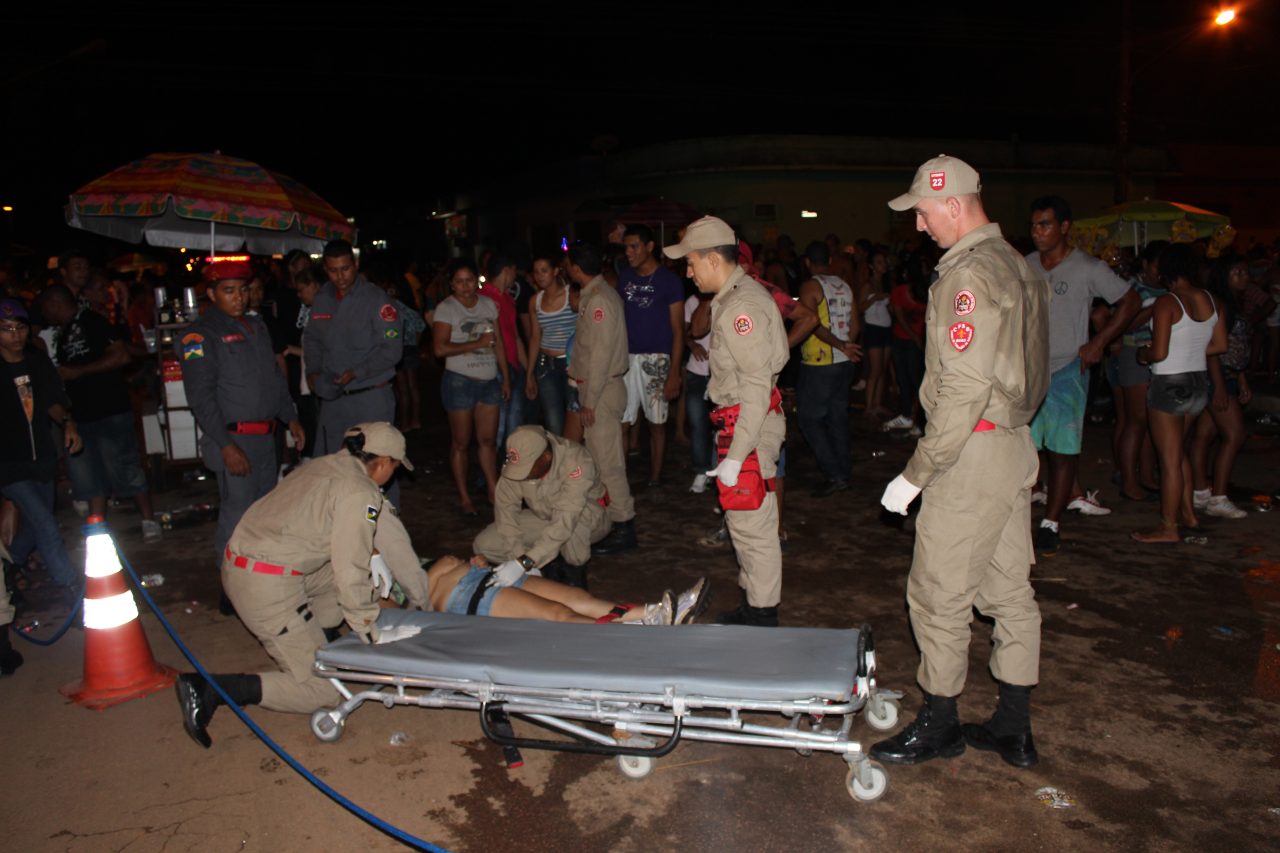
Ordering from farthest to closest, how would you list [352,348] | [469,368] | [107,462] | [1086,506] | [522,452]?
[469,368] < [1086,506] < [107,462] < [352,348] < [522,452]

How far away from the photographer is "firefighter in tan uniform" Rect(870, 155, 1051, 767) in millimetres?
3488

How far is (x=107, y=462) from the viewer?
7.02m

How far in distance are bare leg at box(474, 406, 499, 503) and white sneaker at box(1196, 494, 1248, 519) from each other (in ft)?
18.6

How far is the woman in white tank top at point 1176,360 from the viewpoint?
6250 mm

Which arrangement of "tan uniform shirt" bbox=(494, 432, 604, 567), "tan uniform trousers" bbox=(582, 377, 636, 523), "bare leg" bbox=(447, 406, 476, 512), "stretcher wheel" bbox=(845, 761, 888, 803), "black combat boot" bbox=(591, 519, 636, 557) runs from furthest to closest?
"bare leg" bbox=(447, 406, 476, 512), "tan uniform trousers" bbox=(582, 377, 636, 523), "black combat boot" bbox=(591, 519, 636, 557), "tan uniform shirt" bbox=(494, 432, 604, 567), "stretcher wheel" bbox=(845, 761, 888, 803)

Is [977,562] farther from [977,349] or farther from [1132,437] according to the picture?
[1132,437]

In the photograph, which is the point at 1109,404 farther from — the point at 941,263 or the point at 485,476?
the point at 941,263

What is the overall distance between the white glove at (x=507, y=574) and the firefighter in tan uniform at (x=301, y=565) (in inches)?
31.6

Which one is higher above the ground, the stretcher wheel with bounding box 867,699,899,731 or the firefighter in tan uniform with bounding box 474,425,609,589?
the firefighter in tan uniform with bounding box 474,425,609,589

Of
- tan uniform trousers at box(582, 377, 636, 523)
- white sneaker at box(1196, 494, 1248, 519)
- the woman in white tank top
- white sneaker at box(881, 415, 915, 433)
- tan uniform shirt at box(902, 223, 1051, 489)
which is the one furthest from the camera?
white sneaker at box(881, 415, 915, 433)

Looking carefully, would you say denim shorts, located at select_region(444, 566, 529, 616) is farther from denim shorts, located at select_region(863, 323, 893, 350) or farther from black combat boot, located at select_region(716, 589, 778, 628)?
denim shorts, located at select_region(863, 323, 893, 350)

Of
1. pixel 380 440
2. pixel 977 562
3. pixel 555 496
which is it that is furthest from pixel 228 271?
pixel 977 562

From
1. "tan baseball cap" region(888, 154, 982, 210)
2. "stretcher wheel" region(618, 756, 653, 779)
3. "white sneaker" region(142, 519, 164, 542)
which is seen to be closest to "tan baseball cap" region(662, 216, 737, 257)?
"tan baseball cap" region(888, 154, 982, 210)

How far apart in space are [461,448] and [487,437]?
0.24m
